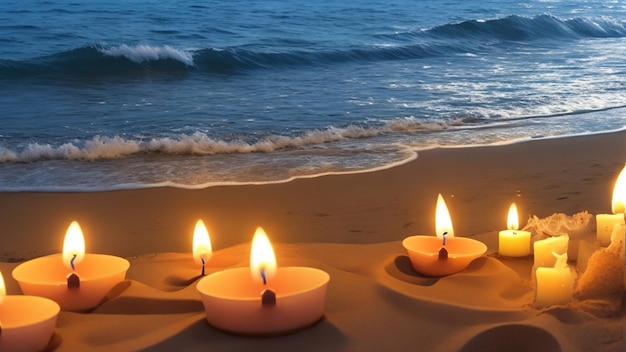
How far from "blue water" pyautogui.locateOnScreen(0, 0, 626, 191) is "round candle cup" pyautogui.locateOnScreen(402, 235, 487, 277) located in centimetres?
307

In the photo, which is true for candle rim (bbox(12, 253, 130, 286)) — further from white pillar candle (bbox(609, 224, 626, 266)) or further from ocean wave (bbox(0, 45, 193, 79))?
ocean wave (bbox(0, 45, 193, 79))

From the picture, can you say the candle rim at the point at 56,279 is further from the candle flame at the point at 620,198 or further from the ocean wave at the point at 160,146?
the ocean wave at the point at 160,146

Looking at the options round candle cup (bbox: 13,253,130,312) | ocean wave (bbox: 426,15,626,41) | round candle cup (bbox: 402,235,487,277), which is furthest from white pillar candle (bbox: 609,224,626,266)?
ocean wave (bbox: 426,15,626,41)

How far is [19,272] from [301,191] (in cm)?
297

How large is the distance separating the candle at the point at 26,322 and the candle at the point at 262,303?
382 mm

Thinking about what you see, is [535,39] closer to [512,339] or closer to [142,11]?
[142,11]

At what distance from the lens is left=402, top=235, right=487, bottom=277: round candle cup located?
262 centimetres

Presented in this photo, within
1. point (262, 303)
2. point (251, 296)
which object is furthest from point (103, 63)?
point (262, 303)

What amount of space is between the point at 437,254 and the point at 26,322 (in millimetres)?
1218

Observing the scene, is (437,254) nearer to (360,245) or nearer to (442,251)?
(442,251)

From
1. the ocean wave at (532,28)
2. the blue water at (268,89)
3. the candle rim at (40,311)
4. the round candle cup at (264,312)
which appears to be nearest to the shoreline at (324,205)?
the blue water at (268,89)

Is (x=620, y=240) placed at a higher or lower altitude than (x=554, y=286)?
higher

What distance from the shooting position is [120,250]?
4117 mm

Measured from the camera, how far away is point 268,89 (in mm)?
→ 11586
